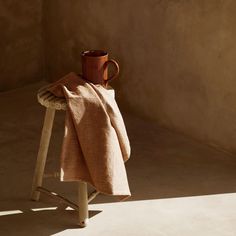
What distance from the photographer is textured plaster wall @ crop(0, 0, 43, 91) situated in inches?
161

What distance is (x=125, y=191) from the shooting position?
248 centimetres

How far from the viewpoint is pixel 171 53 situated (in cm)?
342

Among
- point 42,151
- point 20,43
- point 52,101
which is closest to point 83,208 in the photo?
point 42,151

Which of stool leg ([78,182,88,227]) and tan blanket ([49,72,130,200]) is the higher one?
tan blanket ([49,72,130,200])

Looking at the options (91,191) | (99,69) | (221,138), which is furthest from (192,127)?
(99,69)

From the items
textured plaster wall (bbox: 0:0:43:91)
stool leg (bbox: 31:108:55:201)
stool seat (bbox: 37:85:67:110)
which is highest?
textured plaster wall (bbox: 0:0:43:91)

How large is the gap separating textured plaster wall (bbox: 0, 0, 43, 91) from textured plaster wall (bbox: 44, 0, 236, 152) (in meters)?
0.23

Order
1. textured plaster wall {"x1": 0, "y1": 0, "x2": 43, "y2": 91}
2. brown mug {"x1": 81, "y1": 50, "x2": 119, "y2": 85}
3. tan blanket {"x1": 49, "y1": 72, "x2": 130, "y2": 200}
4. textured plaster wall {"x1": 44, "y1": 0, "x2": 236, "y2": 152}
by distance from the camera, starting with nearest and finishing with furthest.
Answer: tan blanket {"x1": 49, "y1": 72, "x2": 130, "y2": 200} → brown mug {"x1": 81, "y1": 50, "x2": 119, "y2": 85} → textured plaster wall {"x1": 44, "y1": 0, "x2": 236, "y2": 152} → textured plaster wall {"x1": 0, "y1": 0, "x2": 43, "y2": 91}

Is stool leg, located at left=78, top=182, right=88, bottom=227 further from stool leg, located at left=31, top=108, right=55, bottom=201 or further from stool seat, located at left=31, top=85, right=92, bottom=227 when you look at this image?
stool leg, located at left=31, top=108, right=55, bottom=201

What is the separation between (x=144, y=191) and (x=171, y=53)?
87 centimetres

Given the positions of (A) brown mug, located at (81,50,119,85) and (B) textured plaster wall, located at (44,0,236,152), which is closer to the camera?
(A) brown mug, located at (81,50,119,85)

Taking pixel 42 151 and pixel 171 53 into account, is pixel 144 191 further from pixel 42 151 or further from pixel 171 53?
pixel 171 53

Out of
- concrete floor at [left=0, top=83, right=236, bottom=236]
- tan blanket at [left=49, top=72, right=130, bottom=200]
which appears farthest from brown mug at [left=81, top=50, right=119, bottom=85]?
concrete floor at [left=0, top=83, right=236, bottom=236]

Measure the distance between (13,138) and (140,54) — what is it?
821mm
